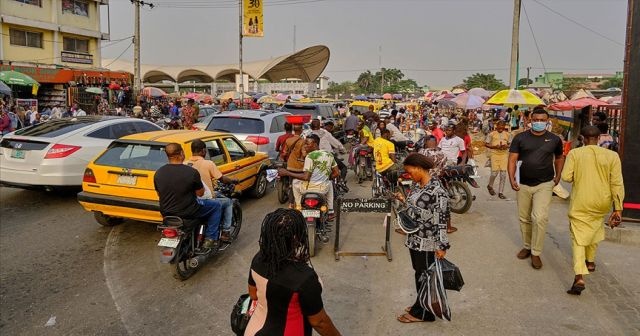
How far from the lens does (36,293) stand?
190 inches

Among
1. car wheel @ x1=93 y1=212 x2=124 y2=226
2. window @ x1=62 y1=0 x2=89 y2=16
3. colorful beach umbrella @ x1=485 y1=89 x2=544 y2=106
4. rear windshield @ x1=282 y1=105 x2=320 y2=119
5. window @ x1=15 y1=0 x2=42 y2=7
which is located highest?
window @ x1=62 y1=0 x2=89 y2=16

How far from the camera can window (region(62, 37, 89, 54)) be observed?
3196cm

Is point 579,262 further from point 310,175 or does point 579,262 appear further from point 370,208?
point 310,175

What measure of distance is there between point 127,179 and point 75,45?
31.1 m

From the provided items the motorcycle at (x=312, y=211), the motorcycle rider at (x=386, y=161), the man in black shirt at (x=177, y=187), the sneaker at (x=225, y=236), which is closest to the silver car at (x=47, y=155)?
the sneaker at (x=225, y=236)

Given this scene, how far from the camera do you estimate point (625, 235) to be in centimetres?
646

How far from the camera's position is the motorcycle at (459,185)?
7.89 meters

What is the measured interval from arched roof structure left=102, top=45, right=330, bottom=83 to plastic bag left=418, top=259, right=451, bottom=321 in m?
66.7

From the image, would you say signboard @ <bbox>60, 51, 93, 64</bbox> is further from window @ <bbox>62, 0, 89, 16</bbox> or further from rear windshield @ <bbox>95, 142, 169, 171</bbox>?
rear windshield @ <bbox>95, 142, 169, 171</bbox>

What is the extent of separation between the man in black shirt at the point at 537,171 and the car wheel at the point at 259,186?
488 centimetres

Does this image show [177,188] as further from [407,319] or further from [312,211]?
[407,319]

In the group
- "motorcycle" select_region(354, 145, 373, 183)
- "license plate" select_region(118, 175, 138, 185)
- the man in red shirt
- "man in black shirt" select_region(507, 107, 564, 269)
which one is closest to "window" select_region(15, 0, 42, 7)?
"motorcycle" select_region(354, 145, 373, 183)

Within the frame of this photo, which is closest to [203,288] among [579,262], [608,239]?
[579,262]

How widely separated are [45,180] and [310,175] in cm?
463
